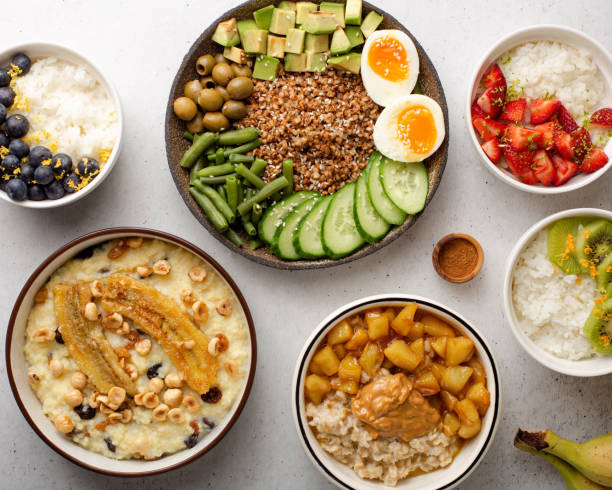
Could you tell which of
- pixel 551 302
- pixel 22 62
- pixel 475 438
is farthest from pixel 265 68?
pixel 475 438

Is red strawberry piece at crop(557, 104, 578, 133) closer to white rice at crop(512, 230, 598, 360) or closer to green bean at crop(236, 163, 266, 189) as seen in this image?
white rice at crop(512, 230, 598, 360)

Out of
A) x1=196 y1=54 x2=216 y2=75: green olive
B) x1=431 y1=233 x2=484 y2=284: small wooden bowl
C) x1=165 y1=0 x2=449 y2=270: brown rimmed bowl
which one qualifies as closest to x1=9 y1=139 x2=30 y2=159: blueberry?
x1=165 y1=0 x2=449 y2=270: brown rimmed bowl

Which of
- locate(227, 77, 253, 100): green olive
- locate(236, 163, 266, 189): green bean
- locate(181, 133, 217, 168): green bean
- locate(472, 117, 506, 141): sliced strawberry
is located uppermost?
locate(227, 77, 253, 100): green olive

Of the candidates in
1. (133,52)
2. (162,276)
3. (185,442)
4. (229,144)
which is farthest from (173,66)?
(185,442)

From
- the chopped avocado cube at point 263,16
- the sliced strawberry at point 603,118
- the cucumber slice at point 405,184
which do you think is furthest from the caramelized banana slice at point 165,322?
the sliced strawberry at point 603,118

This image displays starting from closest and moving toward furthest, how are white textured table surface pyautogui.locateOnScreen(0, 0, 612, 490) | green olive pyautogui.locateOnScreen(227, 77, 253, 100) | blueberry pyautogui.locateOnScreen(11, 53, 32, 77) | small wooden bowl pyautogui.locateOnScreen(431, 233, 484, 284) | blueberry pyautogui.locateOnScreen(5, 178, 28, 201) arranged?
blueberry pyautogui.locateOnScreen(5, 178, 28, 201) → blueberry pyautogui.locateOnScreen(11, 53, 32, 77) → green olive pyautogui.locateOnScreen(227, 77, 253, 100) → small wooden bowl pyautogui.locateOnScreen(431, 233, 484, 284) → white textured table surface pyautogui.locateOnScreen(0, 0, 612, 490)

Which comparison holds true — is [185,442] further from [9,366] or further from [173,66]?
[173,66]
